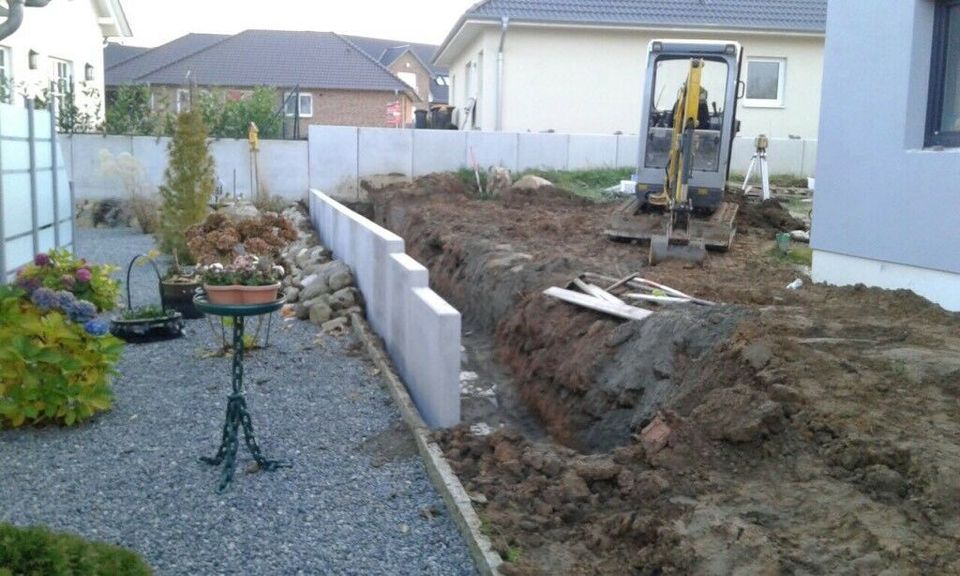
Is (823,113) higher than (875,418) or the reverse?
higher

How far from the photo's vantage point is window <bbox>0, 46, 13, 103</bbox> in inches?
784

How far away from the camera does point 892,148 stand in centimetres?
861

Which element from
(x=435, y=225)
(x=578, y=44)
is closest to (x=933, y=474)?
(x=435, y=225)

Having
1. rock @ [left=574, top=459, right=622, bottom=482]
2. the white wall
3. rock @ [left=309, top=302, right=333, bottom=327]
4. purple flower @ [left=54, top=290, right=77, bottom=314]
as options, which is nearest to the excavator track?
rock @ [left=309, top=302, right=333, bottom=327]

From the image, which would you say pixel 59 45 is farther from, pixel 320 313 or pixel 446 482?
pixel 446 482

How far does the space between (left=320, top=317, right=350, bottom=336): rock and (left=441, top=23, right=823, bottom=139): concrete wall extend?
1367cm

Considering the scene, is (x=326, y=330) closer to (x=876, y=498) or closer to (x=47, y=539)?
(x=876, y=498)

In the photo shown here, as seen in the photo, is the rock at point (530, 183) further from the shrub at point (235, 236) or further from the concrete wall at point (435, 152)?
the shrub at point (235, 236)

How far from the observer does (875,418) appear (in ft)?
17.1

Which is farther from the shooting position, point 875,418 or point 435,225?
point 435,225

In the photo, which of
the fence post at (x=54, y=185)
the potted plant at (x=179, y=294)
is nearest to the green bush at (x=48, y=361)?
the potted plant at (x=179, y=294)

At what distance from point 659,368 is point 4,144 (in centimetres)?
750

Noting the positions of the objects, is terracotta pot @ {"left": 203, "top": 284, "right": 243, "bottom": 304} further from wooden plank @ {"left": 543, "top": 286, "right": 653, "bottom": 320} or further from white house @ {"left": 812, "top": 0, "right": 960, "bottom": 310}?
white house @ {"left": 812, "top": 0, "right": 960, "bottom": 310}

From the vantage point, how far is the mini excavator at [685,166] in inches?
500
